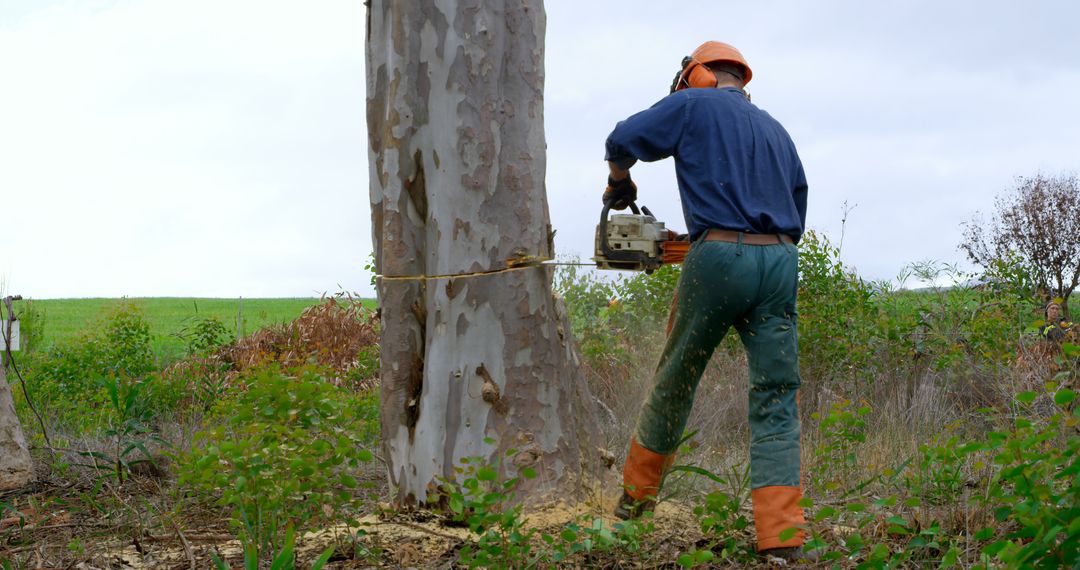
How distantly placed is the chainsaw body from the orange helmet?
69 cm

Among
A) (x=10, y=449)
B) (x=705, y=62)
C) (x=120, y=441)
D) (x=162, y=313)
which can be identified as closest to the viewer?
(x=705, y=62)

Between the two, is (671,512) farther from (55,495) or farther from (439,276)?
(55,495)

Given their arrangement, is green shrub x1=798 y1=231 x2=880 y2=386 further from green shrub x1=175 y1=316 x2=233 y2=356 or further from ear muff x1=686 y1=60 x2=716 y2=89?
green shrub x1=175 y1=316 x2=233 y2=356

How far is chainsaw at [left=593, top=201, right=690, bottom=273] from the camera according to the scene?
4738mm

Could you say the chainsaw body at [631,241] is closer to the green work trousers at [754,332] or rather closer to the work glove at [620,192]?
the work glove at [620,192]

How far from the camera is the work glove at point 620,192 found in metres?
4.82

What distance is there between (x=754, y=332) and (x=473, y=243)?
1.35m

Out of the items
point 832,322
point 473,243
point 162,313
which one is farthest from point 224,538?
point 162,313

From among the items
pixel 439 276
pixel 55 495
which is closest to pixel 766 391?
pixel 439 276

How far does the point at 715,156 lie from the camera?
14.9ft

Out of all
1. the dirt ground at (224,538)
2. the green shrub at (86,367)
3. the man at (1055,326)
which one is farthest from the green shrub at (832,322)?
the green shrub at (86,367)

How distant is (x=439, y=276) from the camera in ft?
15.3

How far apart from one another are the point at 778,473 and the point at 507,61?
7.38 feet

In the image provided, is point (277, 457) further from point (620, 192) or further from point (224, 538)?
point (620, 192)
